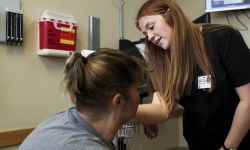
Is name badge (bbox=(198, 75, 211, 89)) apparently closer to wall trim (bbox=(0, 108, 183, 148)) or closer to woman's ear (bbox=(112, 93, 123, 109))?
woman's ear (bbox=(112, 93, 123, 109))

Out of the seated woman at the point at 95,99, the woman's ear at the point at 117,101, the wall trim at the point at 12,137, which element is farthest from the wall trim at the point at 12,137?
the woman's ear at the point at 117,101

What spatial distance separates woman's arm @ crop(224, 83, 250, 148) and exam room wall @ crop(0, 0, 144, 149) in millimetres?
860

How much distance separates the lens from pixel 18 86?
69.2 inches

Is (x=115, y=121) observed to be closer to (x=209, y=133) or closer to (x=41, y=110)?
(x=209, y=133)

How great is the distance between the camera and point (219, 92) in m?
1.48

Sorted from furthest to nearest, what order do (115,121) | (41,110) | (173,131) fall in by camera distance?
(173,131) → (41,110) → (115,121)

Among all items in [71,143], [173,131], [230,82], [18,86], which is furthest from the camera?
[173,131]

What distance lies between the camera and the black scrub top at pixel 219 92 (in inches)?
55.7

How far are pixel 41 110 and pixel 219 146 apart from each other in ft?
3.20

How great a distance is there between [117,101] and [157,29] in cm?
62

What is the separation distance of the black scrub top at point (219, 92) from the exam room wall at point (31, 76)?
2.30 feet

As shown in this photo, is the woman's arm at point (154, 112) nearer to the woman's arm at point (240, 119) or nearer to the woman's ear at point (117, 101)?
the woman's arm at point (240, 119)

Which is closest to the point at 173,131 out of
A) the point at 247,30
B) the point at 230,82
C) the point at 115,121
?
the point at 247,30

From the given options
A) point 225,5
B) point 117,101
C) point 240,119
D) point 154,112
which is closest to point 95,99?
point 117,101
